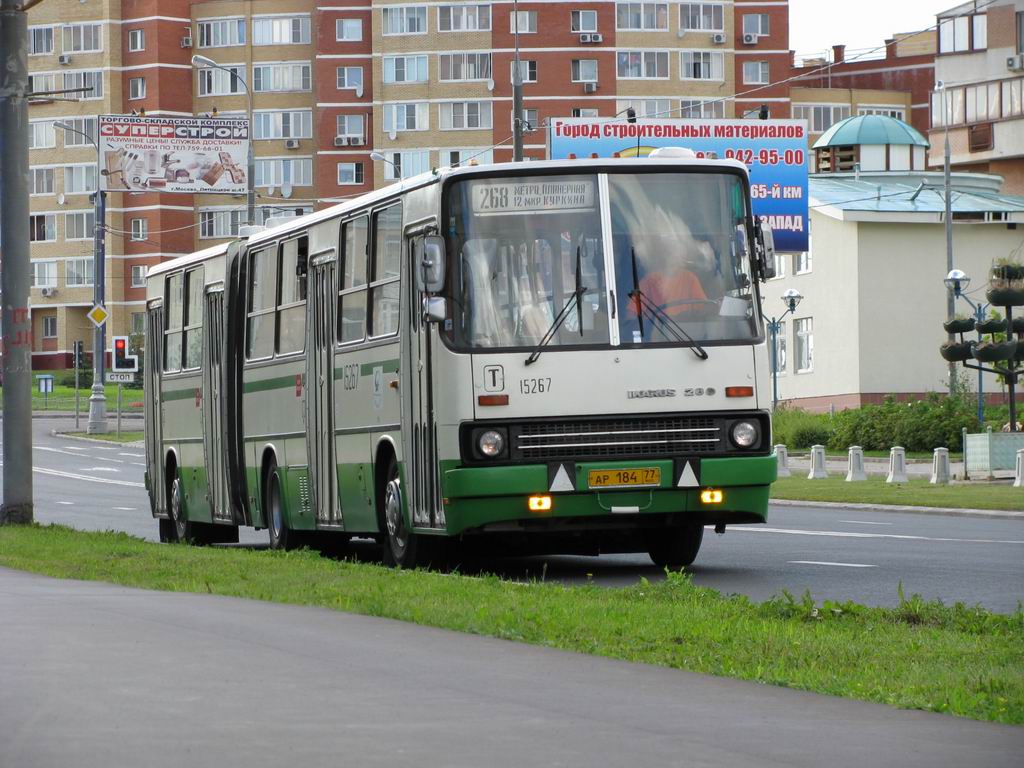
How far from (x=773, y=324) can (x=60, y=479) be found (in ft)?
68.5

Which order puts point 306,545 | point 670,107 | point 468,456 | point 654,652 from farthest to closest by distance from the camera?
point 670,107, point 306,545, point 468,456, point 654,652

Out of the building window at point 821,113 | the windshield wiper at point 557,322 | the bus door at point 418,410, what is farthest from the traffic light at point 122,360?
the building window at point 821,113

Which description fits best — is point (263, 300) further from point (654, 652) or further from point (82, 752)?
point (82, 752)

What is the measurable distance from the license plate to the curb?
479 inches

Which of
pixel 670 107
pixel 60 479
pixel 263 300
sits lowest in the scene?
pixel 60 479

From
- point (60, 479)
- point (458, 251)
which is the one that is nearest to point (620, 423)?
point (458, 251)

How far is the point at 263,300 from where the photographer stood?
22.0 m

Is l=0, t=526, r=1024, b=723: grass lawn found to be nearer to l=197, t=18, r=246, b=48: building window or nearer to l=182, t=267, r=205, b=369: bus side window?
l=182, t=267, r=205, b=369: bus side window

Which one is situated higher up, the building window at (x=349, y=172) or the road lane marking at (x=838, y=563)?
the building window at (x=349, y=172)

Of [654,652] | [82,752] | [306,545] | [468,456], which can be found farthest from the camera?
[306,545]

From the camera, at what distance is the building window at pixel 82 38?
387 ft

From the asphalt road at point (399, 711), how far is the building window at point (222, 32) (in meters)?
108

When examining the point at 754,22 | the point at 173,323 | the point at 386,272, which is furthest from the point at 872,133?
the point at 386,272

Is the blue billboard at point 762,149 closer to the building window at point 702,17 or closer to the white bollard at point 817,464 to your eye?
the white bollard at point 817,464
